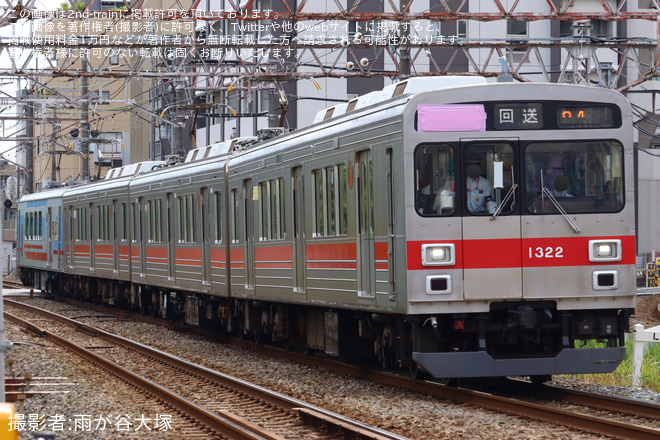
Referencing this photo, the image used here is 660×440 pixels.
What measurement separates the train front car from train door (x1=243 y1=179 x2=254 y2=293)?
20.5 ft

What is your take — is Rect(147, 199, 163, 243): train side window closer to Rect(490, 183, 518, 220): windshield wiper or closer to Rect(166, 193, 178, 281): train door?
Rect(166, 193, 178, 281): train door

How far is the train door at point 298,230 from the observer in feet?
45.1

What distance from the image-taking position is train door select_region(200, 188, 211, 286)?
62.0 feet

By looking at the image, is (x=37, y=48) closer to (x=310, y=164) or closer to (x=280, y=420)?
(x=310, y=164)

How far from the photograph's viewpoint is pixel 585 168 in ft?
34.3

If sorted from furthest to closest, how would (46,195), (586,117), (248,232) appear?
(46,195)
(248,232)
(586,117)

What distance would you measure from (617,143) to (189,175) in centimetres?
1083

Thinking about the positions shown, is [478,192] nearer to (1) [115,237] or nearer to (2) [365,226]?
(2) [365,226]

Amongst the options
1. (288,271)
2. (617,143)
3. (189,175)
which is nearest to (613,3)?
(189,175)

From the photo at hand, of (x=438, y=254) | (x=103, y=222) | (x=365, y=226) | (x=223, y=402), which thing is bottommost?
(x=223, y=402)

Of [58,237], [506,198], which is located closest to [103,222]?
[58,237]

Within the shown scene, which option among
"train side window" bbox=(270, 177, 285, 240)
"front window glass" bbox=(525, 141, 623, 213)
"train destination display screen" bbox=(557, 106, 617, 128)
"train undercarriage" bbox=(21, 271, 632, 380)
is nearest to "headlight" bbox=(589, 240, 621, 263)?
"front window glass" bbox=(525, 141, 623, 213)

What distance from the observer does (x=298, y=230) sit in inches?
550

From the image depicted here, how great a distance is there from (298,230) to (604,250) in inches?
181
